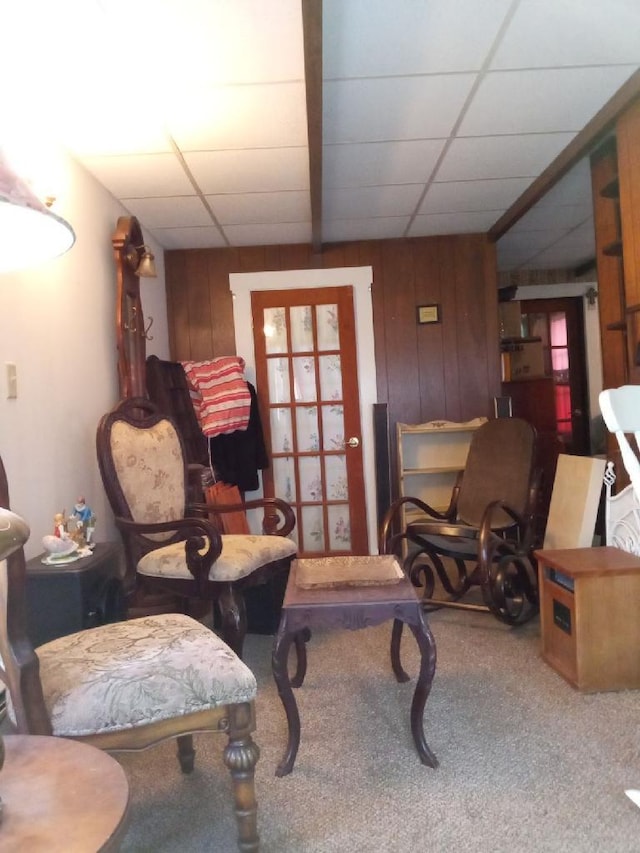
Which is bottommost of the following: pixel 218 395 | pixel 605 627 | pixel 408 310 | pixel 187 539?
pixel 605 627

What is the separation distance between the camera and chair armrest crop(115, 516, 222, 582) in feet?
7.63

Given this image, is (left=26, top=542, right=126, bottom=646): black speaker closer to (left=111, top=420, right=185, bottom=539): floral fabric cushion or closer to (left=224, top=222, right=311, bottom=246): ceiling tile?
(left=111, top=420, right=185, bottom=539): floral fabric cushion

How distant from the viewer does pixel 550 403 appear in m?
4.86

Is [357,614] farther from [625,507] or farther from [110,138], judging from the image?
[110,138]

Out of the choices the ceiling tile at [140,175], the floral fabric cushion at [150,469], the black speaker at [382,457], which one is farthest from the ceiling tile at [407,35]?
the black speaker at [382,457]

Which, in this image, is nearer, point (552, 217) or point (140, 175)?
point (140, 175)

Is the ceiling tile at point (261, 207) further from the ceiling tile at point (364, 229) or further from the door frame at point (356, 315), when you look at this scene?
the door frame at point (356, 315)

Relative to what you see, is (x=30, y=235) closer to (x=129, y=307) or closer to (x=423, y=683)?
(x=423, y=683)

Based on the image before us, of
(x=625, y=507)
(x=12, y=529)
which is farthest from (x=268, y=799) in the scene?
(x=625, y=507)

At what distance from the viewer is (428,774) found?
1.77 meters

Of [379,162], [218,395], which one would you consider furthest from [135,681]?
[218,395]

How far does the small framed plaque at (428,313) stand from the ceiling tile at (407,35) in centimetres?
217

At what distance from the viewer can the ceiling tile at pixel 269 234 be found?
393 centimetres

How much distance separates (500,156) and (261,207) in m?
1.32
